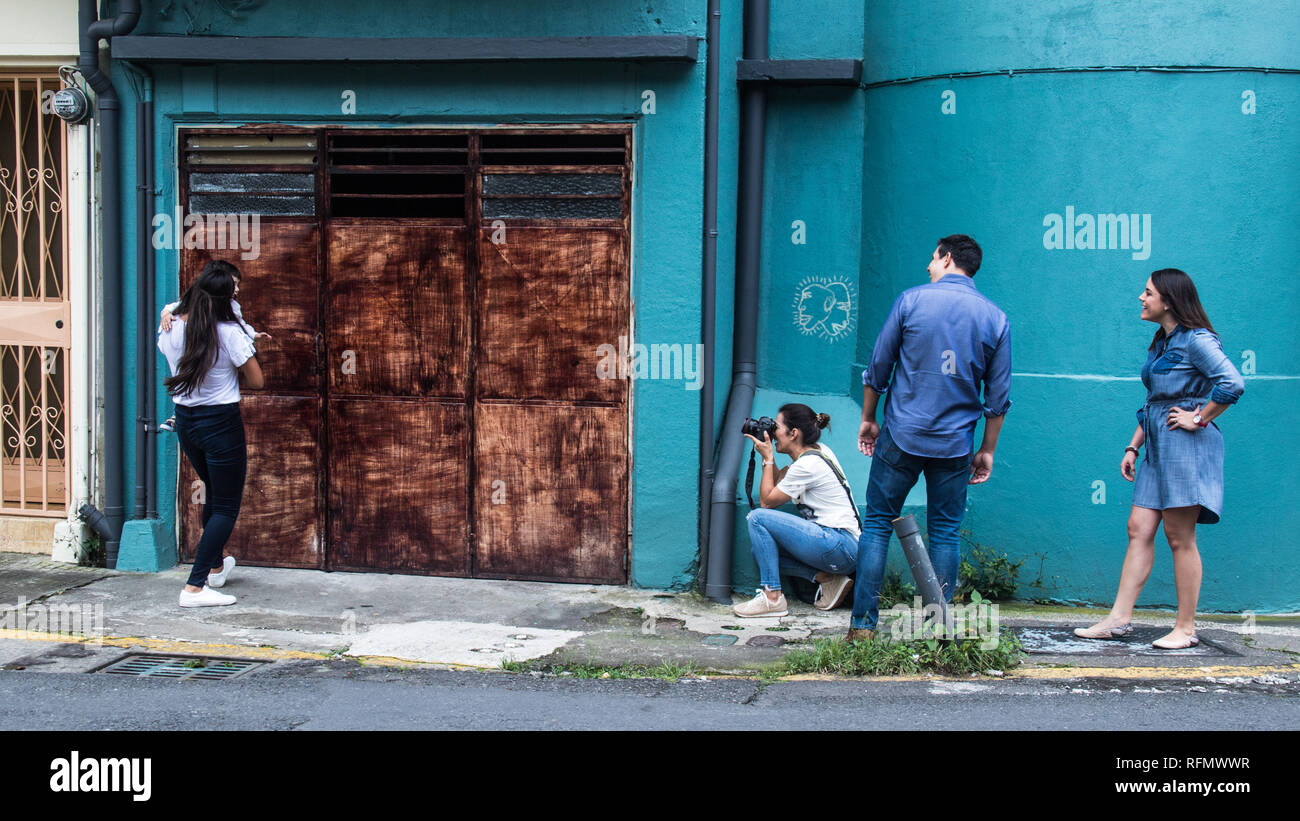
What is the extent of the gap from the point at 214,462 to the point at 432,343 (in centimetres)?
150

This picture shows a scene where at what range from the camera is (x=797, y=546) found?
6.65 metres

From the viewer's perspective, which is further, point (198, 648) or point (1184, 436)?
point (198, 648)

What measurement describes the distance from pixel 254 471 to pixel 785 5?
178 inches

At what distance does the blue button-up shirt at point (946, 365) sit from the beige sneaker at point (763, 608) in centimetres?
145

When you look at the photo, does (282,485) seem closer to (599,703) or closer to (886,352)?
(599,703)

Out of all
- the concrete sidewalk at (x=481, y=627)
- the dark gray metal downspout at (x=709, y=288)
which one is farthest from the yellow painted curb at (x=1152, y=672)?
the dark gray metal downspout at (x=709, y=288)

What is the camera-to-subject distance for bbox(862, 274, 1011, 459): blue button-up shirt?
5.57 meters

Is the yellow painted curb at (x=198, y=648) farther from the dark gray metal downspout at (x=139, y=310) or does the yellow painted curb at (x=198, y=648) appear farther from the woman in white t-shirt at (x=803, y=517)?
the woman in white t-shirt at (x=803, y=517)

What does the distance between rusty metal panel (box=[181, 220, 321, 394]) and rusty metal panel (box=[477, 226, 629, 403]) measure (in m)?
1.10

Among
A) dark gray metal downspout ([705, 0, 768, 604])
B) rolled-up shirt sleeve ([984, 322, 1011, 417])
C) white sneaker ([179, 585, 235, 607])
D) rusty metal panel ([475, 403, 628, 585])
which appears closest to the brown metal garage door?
rusty metal panel ([475, 403, 628, 585])

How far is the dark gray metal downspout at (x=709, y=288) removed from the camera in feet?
23.3

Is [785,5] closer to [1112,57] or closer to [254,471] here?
[1112,57]

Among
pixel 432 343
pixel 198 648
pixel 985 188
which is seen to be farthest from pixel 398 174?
pixel 985 188

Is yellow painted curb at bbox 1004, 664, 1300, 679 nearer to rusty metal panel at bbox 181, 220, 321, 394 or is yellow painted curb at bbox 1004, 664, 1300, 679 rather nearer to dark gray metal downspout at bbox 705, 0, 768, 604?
dark gray metal downspout at bbox 705, 0, 768, 604
